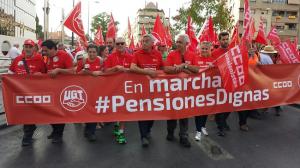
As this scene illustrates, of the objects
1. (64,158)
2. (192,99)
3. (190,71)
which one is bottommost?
(64,158)

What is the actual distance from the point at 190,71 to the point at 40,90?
100 inches

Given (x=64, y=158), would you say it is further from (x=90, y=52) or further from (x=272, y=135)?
(x=272, y=135)

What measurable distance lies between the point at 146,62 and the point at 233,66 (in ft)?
4.89

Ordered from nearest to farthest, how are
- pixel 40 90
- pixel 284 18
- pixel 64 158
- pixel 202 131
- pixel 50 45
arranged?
pixel 64 158 → pixel 40 90 → pixel 50 45 → pixel 202 131 → pixel 284 18

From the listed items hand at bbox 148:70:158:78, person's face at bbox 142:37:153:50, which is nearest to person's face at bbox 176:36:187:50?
person's face at bbox 142:37:153:50

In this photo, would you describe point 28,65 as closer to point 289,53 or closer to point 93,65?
point 93,65

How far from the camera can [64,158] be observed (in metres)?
5.54

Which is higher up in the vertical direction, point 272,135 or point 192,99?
point 192,99

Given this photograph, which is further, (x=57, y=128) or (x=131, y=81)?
(x=57, y=128)

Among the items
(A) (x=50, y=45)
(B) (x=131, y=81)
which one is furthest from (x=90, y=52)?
(B) (x=131, y=81)

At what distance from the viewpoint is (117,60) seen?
657cm

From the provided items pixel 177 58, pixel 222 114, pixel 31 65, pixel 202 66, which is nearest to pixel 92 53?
pixel 31 65

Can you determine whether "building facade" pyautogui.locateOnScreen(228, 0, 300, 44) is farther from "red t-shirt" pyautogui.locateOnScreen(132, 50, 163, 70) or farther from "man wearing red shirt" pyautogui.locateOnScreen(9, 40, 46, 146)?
"man wearing red shirt" pyautogui.locateOnScreen(9, 40, 46, 146)

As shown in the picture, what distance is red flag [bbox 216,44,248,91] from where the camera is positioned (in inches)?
241
